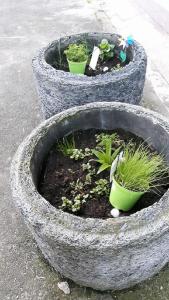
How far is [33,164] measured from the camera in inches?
76.5

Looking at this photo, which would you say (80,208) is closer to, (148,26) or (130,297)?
(130,297)

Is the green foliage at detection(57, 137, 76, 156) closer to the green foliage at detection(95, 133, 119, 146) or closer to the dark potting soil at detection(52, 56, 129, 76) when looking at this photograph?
the green foliage at detection(95, 133, 119, 146)

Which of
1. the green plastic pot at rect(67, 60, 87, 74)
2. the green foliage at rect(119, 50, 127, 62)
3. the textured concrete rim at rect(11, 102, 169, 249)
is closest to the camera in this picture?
the textured concrete rim at rect(11, 102, 169, 249)

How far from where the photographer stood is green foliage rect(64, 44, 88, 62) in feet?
9.44

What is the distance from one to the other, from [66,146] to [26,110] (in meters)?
1.60

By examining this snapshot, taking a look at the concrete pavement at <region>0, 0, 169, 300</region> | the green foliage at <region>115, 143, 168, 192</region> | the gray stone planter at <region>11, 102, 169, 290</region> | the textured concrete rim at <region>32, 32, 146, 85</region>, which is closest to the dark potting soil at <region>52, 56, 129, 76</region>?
the textured concrete rim at <region>32, 32, 146, 85</region>

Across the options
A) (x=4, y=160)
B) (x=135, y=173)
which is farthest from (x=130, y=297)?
(x=4, y=160)

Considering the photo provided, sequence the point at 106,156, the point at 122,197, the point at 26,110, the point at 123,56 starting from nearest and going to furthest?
the point at 122,197 < the point at 106,156 < the point at 123,56 < the point at 26,110

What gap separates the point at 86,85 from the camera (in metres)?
2.53

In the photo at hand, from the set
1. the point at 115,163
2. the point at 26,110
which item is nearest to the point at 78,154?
the point at 115,163

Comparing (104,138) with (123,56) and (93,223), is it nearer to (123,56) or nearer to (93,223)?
(93,223)

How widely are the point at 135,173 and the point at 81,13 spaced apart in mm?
4727

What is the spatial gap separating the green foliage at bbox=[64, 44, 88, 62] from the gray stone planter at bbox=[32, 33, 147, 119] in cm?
20

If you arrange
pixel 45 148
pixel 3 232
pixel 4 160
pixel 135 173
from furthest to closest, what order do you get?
pixel 4 160 < pixel 3 232 < pixel 45 148 < pixel 135 173
